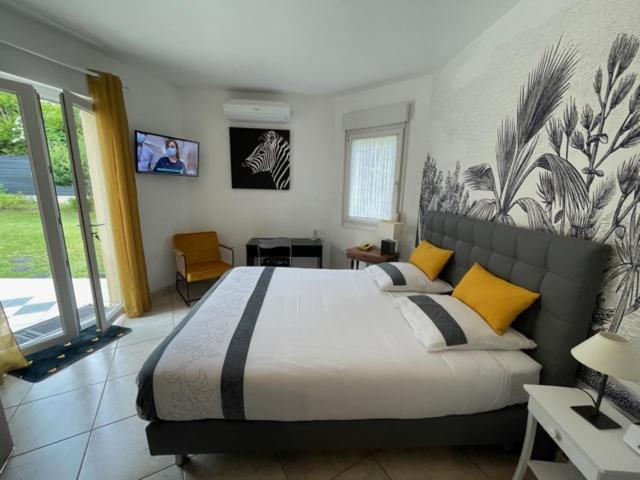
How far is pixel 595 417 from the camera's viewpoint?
3.51 feet

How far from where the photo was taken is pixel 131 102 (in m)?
3.03

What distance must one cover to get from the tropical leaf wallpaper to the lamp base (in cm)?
26

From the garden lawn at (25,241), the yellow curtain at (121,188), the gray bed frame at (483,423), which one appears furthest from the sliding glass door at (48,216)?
the gray bed frame at (483,423)

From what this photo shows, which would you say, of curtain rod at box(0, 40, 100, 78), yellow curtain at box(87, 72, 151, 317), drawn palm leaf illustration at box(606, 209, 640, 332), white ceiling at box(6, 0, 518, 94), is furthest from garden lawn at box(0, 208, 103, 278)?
drawn palm leaf illustration at box(606, 209, 640, 332)

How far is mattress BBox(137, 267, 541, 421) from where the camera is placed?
4.17 feet

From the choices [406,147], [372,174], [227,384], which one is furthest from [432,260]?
[227,384]

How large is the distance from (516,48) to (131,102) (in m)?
3.71

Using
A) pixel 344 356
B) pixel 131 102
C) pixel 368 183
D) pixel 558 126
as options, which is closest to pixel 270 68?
pixel 131 102

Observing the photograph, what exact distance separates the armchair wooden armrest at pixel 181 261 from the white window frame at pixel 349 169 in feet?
7.38

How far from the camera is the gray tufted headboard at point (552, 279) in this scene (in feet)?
4.29

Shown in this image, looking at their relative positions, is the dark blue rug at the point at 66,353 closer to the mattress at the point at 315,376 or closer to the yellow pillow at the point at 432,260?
the mattress at the point at 315,376

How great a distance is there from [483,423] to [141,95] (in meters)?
4.34

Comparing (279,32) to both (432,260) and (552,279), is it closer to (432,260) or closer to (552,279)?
(432,260)

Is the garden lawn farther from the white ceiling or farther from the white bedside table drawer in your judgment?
the white bedside table drawer
